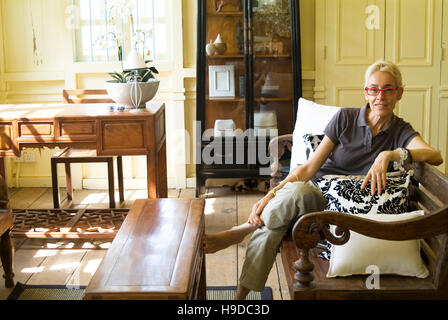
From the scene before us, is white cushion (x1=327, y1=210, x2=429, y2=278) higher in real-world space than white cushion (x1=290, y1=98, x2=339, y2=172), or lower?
lower

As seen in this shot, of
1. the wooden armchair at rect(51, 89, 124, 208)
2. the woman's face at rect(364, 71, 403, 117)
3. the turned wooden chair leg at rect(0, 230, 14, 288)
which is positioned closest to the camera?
the woman's face at rect(364, 71, 403, 117)

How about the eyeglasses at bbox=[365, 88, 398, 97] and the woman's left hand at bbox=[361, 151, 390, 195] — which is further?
the eyeglasses at bbox=[365, 88, 398, 97]

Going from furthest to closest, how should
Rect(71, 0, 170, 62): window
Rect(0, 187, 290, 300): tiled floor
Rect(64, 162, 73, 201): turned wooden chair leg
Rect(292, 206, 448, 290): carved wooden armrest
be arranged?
1. Rect(71, 0, 170, 62): window
2. Rect(64, 162, 73, 201): turned wooden chair leg
3. Rect(0, 187, 290, 300): tiled floor
4. Rect(292, 206, 448, 290): carved wooden armrest

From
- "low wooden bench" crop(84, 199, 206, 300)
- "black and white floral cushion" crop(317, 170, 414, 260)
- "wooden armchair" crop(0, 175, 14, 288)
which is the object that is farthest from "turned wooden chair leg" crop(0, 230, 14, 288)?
"black and white floral cushion" crop(317, 170, 414, 260)

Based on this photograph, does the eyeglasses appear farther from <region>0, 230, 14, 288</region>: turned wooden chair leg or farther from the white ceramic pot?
<region>0, 230, 14, 288</region>: turned wooden chair leg

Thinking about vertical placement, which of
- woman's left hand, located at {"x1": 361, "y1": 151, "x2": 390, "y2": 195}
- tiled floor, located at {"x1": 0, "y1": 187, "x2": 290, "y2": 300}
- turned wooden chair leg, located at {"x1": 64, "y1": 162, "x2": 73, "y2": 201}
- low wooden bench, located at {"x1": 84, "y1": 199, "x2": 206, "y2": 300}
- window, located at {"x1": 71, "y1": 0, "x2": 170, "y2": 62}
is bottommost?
tiled floor, located at {"x1": 0, "y1": 187, "x2": 290, "y2": 300}

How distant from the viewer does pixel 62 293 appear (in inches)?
113

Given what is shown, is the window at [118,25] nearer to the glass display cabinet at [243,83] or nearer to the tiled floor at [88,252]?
the glass display cabinet at [243,83]

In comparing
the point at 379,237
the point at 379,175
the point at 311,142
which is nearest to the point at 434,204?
the point at 379,175

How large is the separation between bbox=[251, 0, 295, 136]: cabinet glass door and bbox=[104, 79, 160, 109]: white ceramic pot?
117cm

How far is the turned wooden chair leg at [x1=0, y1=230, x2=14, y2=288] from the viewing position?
286 centimetres

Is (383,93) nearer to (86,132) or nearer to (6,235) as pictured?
(86,132)

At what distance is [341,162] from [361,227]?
750mm
